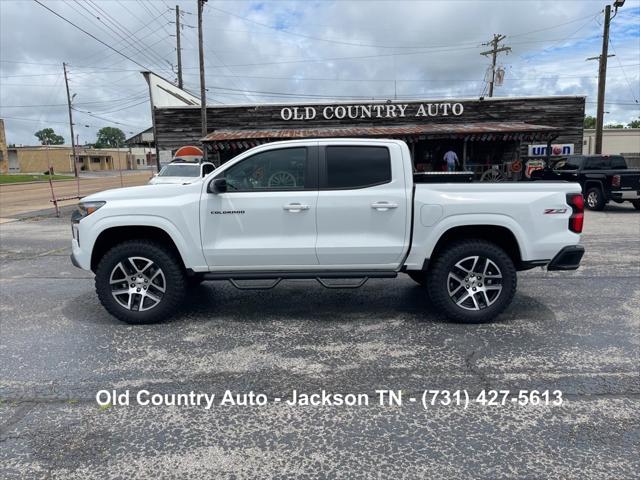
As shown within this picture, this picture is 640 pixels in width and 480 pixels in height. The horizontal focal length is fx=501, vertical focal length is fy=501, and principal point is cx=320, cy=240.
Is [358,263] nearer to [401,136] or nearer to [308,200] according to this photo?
[308,200]

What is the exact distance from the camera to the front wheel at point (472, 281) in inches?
195

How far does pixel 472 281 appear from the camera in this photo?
16.5 ft

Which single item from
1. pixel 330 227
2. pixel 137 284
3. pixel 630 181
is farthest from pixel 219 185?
pixel 630 181

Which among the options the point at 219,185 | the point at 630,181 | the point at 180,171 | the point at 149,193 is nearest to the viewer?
the point at 219,185

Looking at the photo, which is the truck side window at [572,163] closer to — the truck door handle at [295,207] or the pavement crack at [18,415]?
the truck door handle at [295,207]

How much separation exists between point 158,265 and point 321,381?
219 centimetres

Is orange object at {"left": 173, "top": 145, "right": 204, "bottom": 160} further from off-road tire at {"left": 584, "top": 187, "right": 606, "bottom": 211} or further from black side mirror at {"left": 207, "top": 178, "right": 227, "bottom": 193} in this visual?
black side mirror at {"left": 207, "top": 178, "right": 227, "bottom": 193}

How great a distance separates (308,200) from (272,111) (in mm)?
17163

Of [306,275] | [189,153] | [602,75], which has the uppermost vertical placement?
[602,75]

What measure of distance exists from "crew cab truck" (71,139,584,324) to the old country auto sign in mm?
16563

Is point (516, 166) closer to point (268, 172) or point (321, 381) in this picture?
point (268, 172)

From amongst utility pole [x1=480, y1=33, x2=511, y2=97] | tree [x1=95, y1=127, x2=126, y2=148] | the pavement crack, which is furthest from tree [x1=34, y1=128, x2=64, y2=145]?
the pavement crack

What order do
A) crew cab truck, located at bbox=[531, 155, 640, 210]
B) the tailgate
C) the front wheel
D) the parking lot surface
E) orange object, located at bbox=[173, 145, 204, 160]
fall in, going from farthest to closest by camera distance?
1. orange object, located at bbox=[173, 145, 204, 160]
2. crew cab truck, located at bbox=[531, 155, 640, 210]
3. the tailgate
4. the front wheel
5. the parking lot surface

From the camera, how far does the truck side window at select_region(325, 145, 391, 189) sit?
16.5ft
